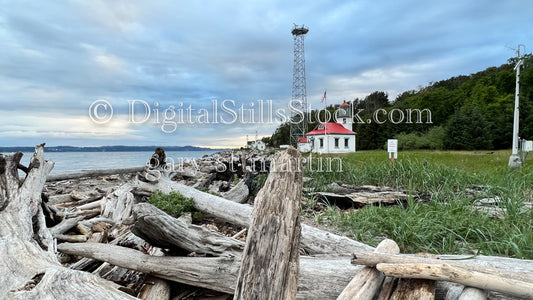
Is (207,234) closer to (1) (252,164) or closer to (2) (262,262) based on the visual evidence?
(2) (262,262)

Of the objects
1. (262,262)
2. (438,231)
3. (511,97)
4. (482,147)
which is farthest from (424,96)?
(262,262)

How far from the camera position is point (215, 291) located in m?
2.75

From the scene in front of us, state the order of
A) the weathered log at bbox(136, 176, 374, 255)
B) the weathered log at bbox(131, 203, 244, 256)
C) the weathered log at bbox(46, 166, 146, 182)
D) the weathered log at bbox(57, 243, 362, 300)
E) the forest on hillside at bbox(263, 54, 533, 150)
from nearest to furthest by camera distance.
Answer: the weathered log at bbox(57, 243, 362, 300), the weathered log at bbox(131, 203, 244, 256), the weathered log at bbox(136, 176, 374, 255), the weathered log at bbox(46, 166, 146, 182), the forest on hillside at bbox(263, 54, 533, 150)

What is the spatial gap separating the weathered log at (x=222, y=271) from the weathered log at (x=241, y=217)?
0.75 meters

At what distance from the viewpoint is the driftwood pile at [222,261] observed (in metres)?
1.78

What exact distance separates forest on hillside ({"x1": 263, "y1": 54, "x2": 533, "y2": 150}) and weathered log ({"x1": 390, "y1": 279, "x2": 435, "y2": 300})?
1944cm

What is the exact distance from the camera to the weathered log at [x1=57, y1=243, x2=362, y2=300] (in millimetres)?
2414

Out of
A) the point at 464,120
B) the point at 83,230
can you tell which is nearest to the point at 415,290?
the point at 83,230

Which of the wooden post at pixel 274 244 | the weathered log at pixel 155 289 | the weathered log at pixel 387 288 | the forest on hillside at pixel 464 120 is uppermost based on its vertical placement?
the forest on hillside at pixel 464 120

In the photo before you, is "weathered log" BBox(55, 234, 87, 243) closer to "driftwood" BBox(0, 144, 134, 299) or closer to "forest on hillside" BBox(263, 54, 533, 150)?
"driftwood" BBox(0, 144, 134, 299)

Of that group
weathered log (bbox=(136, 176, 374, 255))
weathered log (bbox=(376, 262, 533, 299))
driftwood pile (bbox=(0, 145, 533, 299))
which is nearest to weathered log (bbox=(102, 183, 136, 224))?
driftwood pile (bbox=(0, 145, 533, 299))

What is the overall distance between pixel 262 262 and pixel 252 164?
6.12 metres

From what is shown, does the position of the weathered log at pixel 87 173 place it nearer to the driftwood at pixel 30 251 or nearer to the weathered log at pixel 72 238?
the driftwood at pixel 30 251

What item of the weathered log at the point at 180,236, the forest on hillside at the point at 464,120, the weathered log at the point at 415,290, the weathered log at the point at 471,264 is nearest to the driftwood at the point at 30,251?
the weathered log at the point at 180,236
